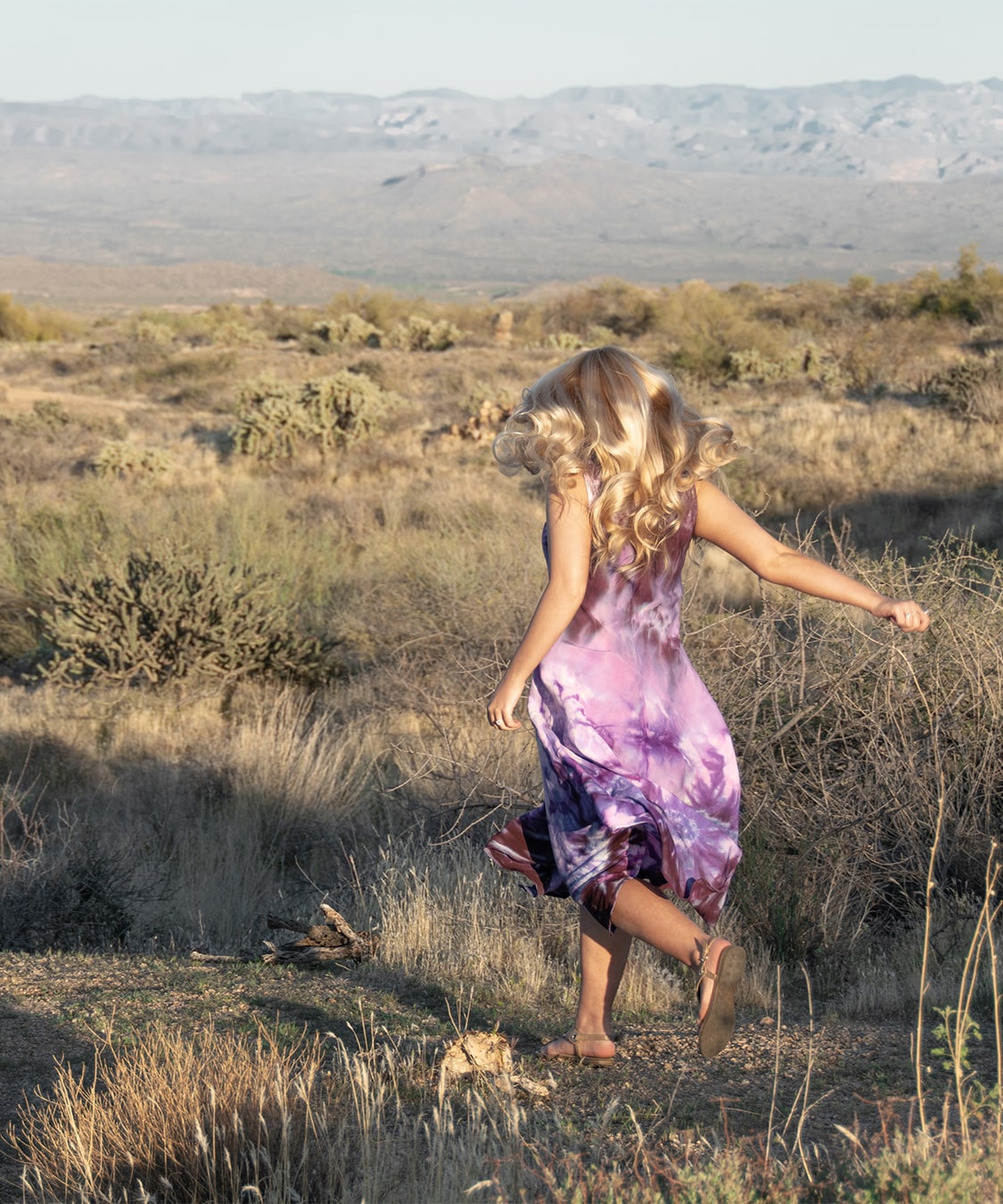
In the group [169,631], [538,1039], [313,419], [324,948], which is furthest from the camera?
[313,419]

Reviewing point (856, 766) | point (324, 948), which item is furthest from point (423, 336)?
point (324, 948)

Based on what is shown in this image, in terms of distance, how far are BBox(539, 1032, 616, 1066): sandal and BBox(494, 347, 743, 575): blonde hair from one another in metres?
1.12

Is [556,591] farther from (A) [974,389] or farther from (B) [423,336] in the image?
(B) [423,336]

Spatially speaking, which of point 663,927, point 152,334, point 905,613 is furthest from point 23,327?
point 663,927

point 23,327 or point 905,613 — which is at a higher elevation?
point 905,613

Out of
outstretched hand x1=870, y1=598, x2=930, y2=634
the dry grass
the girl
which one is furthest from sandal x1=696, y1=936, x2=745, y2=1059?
outstretched hand x1=870, y1=598, x2=930, y2=634

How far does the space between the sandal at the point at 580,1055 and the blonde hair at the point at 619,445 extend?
3.68 feet

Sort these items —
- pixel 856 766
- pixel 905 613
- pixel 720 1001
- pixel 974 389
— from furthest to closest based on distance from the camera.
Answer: pixel 974 389
pixel 856 766
pixel 905 613
pixel 720 1001

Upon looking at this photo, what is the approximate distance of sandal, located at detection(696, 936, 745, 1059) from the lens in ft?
9.24

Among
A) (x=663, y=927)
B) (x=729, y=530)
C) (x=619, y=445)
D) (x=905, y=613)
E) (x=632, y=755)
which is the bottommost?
(x=663, y=927)

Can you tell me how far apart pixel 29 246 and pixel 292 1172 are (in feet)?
620

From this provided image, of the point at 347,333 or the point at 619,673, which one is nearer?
the point at 619,673

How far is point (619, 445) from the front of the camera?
10.1 ft

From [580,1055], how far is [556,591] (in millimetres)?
1130
